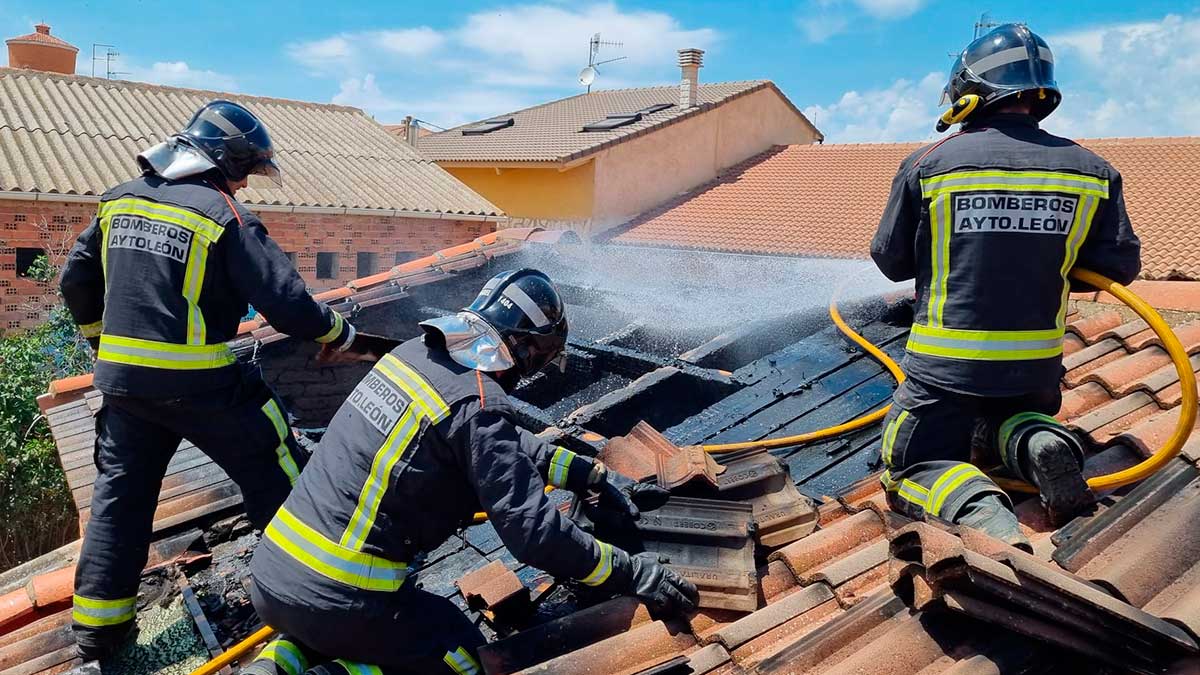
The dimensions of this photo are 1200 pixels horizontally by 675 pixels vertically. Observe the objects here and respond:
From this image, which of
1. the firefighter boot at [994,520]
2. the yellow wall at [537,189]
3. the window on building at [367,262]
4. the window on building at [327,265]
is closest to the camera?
the firefighter boot at [994,520]

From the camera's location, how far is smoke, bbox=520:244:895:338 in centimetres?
540

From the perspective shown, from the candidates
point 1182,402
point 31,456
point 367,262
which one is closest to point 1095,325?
point 1182,402

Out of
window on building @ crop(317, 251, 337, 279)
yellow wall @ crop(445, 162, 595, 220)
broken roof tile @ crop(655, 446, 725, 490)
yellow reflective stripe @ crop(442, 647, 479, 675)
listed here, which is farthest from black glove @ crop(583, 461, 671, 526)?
yellow wall @ crop(445, 162, 595, 220)

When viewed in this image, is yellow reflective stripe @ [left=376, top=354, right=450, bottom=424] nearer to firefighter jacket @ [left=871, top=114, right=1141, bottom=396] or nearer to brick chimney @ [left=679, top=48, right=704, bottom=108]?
firefighter jacket @ [left=871, top=114, right=1141, bottom=396]

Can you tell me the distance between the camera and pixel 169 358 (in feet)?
9.94

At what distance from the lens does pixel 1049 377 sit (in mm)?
2506

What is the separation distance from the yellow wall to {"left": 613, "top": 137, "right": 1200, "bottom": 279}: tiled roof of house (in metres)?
1.33

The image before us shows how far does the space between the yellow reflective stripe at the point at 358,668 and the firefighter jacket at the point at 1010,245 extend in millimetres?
1871

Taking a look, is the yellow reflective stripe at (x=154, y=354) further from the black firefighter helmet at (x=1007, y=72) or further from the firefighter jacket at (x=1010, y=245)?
the black firefighter helmet at (x=1007, y=72)

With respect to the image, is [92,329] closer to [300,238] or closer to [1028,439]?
[1028,439]

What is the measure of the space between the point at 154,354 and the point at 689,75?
18.5 m

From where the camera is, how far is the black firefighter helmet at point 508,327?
94.3 inches

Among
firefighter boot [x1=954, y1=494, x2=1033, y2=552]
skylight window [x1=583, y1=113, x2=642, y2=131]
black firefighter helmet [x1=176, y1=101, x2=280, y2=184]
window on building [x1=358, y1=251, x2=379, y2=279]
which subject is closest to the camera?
firefighter boot [x1=954, y1=494, x2=1033, y2=552]

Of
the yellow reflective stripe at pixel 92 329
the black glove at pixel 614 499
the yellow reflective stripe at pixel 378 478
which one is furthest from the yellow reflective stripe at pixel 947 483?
the yellow reflective stripe at pixel 92 329
